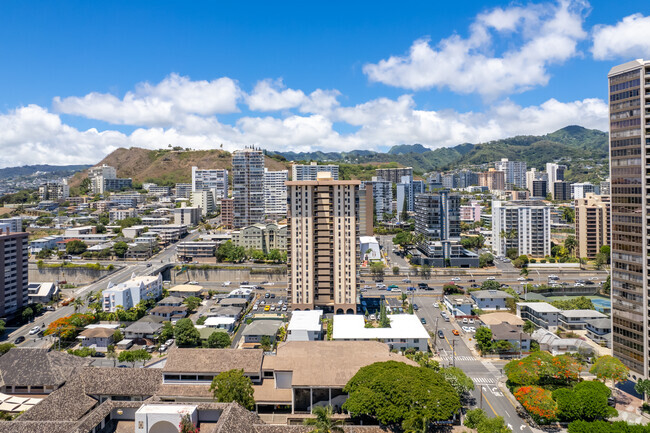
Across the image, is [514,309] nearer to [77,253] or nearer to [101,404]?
[101,404]

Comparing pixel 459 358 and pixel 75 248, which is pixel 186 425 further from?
pixel 75 248

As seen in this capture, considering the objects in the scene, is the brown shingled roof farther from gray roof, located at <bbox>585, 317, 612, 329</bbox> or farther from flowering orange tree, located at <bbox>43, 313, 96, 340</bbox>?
gray roof, located at <bbox>585, 317, 612, 329</bbox>

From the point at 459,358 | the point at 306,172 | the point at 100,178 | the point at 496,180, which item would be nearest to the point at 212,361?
the point at 459,358

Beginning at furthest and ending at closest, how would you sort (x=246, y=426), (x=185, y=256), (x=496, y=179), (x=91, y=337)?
(x=496, y=179) → (x=185, y=256) → (x=91, y=337) → (x=246, y=426)

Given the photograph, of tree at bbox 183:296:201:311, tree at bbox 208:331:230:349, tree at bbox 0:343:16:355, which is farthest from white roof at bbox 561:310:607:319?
tree at bbox 0:343:16:355

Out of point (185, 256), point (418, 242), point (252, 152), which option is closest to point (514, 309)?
point (418, 242)
